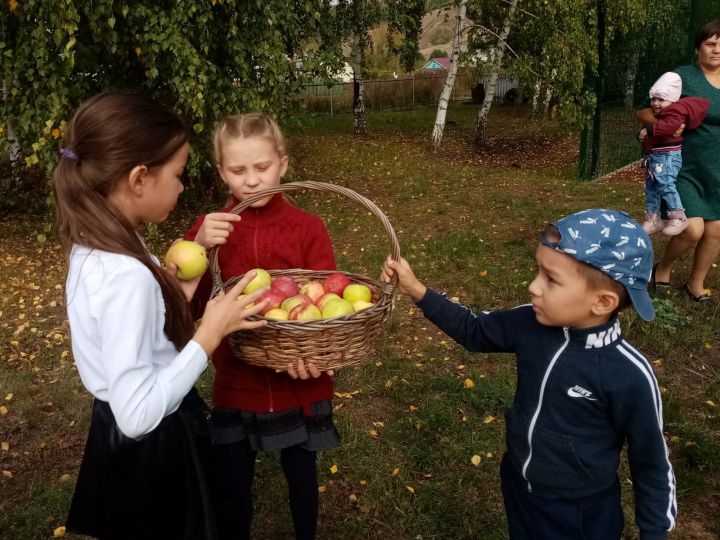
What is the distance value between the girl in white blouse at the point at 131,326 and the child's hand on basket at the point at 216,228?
0.63ft

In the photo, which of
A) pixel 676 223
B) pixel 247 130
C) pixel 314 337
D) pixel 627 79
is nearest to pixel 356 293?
pixel 314 337

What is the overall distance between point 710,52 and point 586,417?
3.83 m

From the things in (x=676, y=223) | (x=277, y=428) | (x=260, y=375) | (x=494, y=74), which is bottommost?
(x=494, y=74)

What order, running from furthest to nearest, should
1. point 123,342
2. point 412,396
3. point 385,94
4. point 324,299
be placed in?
point 385,94 → point 412,396 → point 324,299 → point 123,342

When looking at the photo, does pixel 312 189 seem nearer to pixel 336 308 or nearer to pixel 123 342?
pixel 336 308

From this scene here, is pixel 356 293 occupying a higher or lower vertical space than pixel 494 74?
higher

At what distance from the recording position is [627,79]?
9.95 metres

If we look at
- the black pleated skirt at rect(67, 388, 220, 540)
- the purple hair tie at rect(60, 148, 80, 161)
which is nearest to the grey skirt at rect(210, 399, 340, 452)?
the black pleated skirt at rect(67, 388, 220, 540)

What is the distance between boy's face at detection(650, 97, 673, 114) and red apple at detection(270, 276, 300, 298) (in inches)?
145

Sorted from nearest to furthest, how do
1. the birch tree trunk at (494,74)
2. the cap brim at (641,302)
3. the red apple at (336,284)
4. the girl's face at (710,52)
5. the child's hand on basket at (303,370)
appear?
the cap brim at (641,302) < the child's hand on basket at (303,370) < the red apple at (336,284) < the girl's face at (710,52) < the birch tree trunk at (494,74)

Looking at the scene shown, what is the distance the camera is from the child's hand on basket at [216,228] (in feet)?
6.56

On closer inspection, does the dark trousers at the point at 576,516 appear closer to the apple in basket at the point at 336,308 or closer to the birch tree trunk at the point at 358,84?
the apple in basket at the point at 336,308

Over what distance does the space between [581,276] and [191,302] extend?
137 cm

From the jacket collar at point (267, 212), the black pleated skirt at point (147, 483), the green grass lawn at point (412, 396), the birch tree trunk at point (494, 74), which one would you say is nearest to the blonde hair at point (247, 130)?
the jacket collar at point (267, 212)
